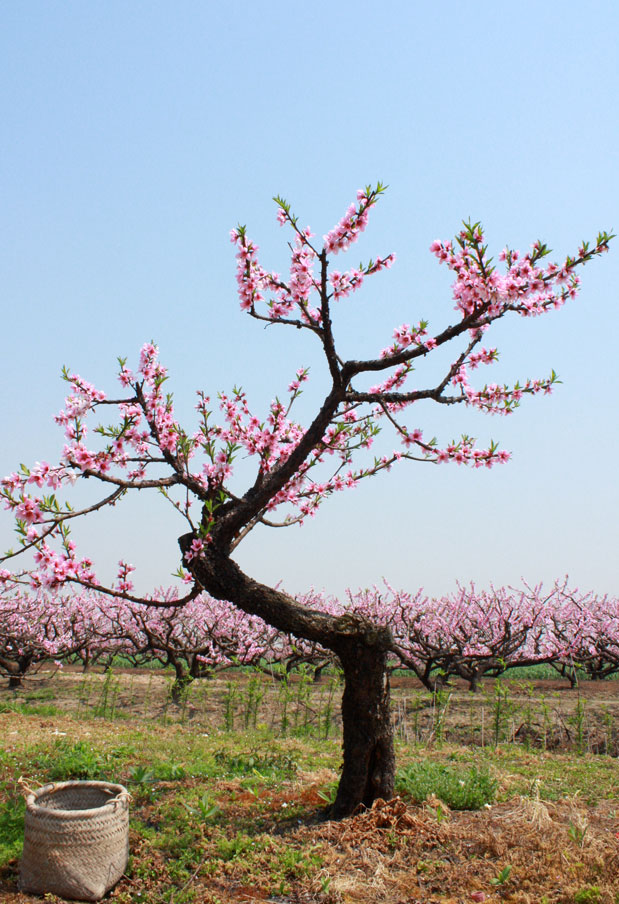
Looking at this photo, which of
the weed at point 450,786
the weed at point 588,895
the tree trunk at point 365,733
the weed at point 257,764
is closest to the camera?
the weed at point 588,895

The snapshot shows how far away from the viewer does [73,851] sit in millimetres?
4340

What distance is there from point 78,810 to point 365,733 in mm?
2400

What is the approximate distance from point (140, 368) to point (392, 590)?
53.5 ft

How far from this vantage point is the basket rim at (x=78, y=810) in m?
4.36

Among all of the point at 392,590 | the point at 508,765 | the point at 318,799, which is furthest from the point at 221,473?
the point at 392,590

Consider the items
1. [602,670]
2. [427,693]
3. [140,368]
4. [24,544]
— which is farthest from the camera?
[602,670]

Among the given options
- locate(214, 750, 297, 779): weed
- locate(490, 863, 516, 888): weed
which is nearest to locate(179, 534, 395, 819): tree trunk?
locate(214, 750, 297, 779): weed

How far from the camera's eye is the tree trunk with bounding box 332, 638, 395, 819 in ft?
18.7

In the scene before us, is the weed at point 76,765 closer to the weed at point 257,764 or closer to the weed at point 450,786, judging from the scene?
the weed at point 257,764

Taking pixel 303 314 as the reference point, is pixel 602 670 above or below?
below

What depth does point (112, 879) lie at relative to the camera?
14.8 feet

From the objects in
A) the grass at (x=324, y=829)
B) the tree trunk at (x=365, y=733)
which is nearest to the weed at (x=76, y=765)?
the grass at (x=324, y=829)

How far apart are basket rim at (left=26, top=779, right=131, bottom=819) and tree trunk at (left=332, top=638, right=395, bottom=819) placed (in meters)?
1.95

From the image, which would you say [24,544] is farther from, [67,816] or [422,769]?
[422,769]
